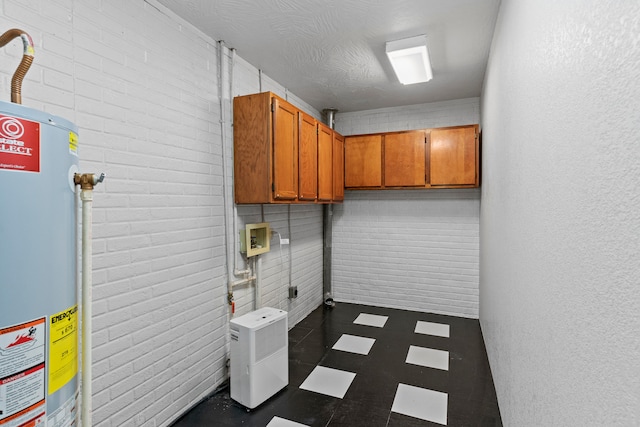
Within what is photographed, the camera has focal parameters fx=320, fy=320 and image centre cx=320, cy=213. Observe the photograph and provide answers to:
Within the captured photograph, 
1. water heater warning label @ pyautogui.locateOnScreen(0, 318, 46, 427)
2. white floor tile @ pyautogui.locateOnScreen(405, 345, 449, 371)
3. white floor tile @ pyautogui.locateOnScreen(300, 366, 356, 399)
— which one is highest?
water heater warning label @ pyautogui.locateOnScreen(0, 318, 46, 427)

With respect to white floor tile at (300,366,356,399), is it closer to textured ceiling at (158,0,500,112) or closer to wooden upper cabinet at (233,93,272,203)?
wooden upper cabinet at (233,93,272,203)

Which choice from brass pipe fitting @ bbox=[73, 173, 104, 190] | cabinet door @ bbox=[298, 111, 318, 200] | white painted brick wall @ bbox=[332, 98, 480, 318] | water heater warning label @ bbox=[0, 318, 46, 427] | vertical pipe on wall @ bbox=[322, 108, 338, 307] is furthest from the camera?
vertical pipe on wall @ bbox=[322, 108, 338, 307]

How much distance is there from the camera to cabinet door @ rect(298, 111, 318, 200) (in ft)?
10.2

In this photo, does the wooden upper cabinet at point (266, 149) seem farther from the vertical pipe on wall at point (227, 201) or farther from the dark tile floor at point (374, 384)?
the dark tile floor at point (374, 384)

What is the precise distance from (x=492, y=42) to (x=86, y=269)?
10.1ft

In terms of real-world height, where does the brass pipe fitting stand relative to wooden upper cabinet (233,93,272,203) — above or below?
below

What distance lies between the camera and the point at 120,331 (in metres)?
1.84

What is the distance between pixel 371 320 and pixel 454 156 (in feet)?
7.31

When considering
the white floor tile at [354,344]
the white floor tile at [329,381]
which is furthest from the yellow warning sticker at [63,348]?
the white floor tile at [354,344]

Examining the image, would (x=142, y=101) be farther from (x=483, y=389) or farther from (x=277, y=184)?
(x=483, y=389)

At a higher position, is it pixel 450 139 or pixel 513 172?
pixel 450 139

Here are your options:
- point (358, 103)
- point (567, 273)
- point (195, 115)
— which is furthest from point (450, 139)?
point (567, 273)

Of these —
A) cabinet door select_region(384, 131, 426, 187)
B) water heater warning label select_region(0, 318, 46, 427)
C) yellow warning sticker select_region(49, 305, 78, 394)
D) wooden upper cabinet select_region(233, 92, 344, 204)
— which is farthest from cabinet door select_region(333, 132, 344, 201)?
water heater warning label select_region(0, 318, 46, 427)

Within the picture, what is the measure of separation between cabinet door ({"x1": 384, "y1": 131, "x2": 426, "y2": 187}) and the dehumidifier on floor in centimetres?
241
